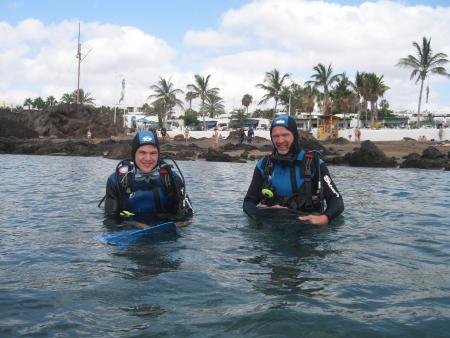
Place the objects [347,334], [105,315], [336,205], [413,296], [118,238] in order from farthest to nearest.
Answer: [336,205]
[118,238]
[413,296]
[105,315]
[347,334]

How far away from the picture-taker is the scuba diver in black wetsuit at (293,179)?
20.9 feet

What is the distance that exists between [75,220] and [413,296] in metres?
5.38

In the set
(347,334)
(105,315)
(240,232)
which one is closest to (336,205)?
(240,232)

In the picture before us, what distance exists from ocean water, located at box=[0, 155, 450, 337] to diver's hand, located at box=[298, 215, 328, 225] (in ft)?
0.85

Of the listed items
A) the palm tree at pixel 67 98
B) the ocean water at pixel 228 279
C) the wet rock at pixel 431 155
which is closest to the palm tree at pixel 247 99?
the palm tree at pixel 67 98

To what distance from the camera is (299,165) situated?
21.2 ft

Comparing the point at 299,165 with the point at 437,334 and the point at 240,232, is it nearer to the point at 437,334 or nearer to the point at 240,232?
the point at 240,232

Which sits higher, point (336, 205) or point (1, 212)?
point (336, 205)

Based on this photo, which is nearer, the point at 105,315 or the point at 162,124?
the point at 105,315

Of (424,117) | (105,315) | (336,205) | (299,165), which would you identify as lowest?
(105,315)

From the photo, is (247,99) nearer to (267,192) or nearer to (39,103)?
(39,103)

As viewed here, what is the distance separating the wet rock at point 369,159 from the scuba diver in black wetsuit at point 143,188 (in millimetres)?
18234

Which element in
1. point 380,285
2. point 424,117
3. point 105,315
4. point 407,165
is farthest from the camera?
point 424,117

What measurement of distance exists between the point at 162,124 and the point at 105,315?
64058mm
